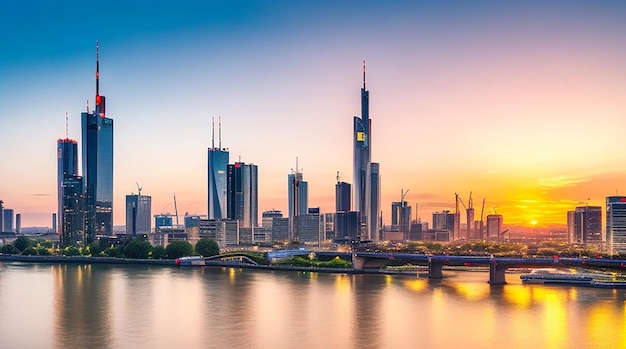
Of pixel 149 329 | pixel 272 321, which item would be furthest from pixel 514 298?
pixel 149 329

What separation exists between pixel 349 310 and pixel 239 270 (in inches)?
1581

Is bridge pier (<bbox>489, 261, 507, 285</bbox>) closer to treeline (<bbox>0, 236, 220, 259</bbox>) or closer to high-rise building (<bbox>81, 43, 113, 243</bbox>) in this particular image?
treeline (<bbox>0, 236, 220, 259</bbox>)

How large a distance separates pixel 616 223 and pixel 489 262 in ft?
304

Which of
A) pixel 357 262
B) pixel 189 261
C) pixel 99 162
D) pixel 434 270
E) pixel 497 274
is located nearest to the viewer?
pixel 497 274

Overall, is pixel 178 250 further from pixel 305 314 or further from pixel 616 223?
pixel 616 223

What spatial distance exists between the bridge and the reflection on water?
2577 millimetres

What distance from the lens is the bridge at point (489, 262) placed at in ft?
208

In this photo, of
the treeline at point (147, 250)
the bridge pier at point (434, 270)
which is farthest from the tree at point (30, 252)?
the bridge pier at point (434, 270)

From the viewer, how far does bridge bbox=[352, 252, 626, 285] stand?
63.3m

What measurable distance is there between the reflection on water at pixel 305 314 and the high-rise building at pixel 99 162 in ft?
328

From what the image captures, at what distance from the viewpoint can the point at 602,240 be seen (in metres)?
187

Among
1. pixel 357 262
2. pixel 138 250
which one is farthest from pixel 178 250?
pixel 357 262

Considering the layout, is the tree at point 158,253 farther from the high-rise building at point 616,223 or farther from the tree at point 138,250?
the high-rise building at point 616,223

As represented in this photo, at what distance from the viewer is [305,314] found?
146ft
